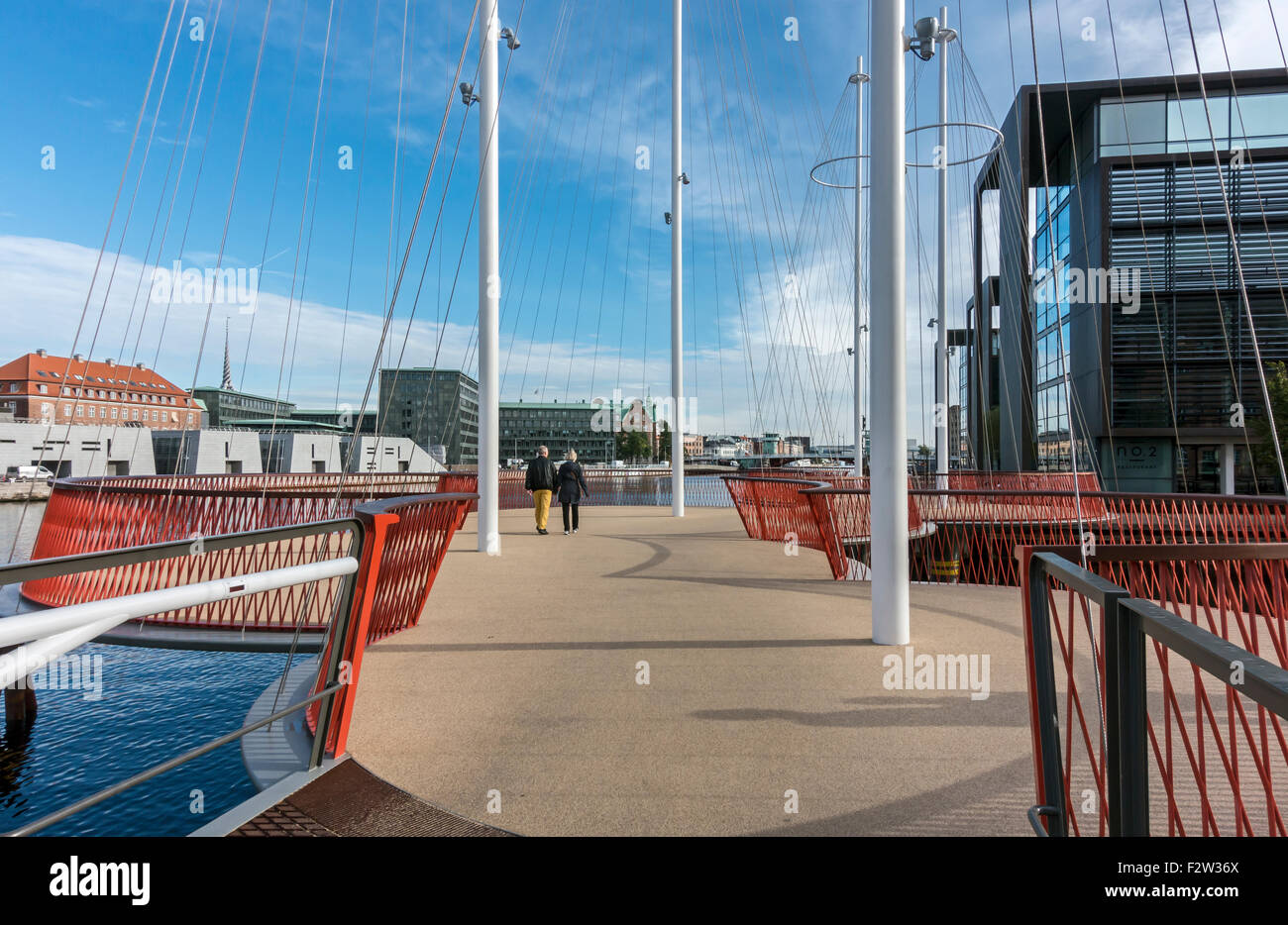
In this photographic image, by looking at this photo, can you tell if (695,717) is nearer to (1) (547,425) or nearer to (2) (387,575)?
(2) (387,575)

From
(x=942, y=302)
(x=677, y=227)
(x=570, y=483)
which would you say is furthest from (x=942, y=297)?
(x=570, y=483)

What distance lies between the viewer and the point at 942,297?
21516 millimetres

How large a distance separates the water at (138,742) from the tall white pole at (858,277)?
19484 millimetres

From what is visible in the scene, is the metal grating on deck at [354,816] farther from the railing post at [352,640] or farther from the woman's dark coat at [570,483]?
the woman's dark coat at [570,483]

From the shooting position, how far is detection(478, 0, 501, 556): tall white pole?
11750 mm

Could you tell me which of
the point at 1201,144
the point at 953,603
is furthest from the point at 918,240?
the point at 953,603

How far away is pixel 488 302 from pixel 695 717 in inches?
356

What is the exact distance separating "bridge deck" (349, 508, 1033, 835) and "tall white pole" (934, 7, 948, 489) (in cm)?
1221

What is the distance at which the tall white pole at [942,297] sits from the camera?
19609mm

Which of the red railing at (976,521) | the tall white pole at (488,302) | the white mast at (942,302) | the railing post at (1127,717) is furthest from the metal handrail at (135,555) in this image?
the white mast at (942,302)

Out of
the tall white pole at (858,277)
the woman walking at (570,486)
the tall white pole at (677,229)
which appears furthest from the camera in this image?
the tall white pole at (858,277)

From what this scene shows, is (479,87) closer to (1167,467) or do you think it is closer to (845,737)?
(845,737)
